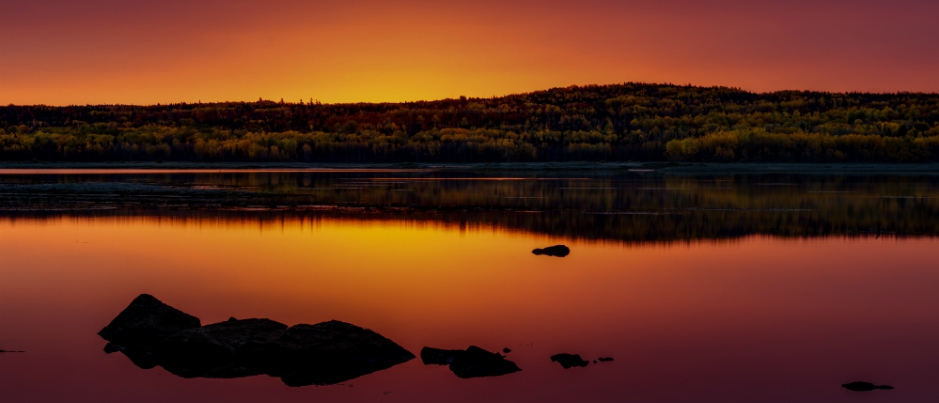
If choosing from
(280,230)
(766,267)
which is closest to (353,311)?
(766,267)

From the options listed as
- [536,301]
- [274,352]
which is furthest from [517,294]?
[274,352]

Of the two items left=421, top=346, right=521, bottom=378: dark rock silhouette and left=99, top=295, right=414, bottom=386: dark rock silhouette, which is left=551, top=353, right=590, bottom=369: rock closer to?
left=421, top=346, right=521, bottom=378: dark rock silhouette

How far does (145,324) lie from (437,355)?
166 inches

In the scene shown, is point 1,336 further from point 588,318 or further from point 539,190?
point 539,190

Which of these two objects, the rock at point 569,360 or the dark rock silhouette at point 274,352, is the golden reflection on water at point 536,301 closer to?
the rock at point 569,360

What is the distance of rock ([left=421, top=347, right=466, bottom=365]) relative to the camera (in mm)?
13381

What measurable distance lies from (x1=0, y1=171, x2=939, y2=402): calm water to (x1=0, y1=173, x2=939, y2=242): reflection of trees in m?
0.32

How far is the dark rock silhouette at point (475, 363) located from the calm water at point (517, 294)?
0.23 m

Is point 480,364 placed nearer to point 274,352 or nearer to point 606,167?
point 274,352

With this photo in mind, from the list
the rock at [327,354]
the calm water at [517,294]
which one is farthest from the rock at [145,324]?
the rock at [327,354]

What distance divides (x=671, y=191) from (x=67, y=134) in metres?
135

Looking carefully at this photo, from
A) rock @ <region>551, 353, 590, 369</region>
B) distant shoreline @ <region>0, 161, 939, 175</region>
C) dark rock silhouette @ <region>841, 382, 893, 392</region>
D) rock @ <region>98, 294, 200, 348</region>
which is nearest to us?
dark rock silhouette @ <region>841, 382, 893, 392</region>

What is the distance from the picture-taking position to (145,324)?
1452cm

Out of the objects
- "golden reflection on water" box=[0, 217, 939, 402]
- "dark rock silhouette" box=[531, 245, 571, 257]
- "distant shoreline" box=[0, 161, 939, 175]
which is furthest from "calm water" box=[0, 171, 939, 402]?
"distant shoreline" box=[0, 161, 939, 175]
